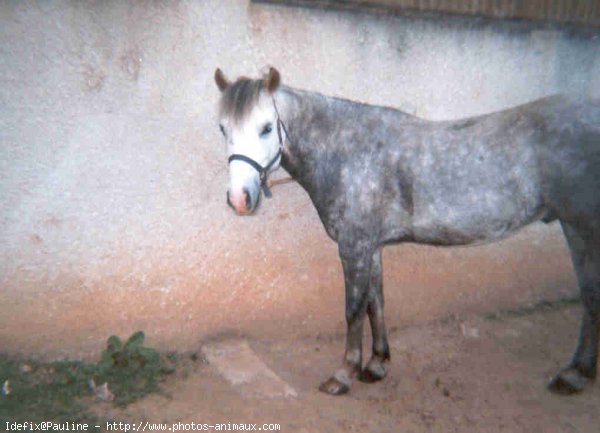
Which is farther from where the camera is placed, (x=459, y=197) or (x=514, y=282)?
(x=514, y=282)

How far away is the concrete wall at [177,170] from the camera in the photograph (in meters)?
3.40

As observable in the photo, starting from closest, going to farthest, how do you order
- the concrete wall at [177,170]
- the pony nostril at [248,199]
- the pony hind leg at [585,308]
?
the pony nostril at [248,199] < the pony hind leg at [585,308] < the concrete wall at [177,170]

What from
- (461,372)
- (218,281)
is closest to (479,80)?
(461,372)

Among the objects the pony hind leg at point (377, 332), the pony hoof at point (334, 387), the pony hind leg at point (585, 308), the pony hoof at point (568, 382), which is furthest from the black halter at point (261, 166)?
the pony hoof at point (568, 382)

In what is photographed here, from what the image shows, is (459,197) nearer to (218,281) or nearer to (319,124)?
(319,124)

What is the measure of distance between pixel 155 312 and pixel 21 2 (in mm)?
2178

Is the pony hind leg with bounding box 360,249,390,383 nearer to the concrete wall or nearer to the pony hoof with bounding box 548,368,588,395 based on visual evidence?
the concrete wall

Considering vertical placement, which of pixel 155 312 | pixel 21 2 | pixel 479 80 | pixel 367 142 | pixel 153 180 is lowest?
pixel 155 312

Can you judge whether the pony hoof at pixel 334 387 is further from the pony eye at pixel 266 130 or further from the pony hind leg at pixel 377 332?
the pony eye at pixel 266 130

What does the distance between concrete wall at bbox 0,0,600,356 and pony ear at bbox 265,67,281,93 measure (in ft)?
2.61

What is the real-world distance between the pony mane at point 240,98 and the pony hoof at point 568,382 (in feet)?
8.80

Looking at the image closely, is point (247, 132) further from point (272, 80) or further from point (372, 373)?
point (372, 373)

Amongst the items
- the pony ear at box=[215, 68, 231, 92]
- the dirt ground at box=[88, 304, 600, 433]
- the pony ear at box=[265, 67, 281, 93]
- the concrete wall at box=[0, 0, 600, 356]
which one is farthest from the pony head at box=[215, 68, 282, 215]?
the dirt ground at box=[88, 304, 600, 433]

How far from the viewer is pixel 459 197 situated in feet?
10.9
